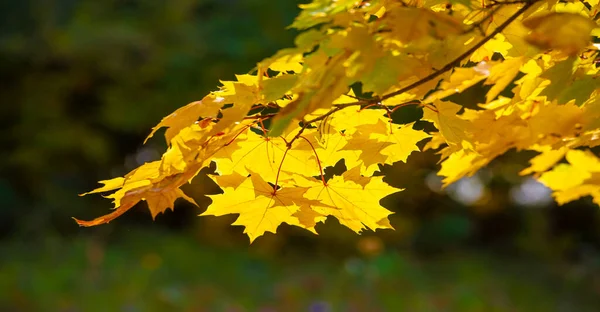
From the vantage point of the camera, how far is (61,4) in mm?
6512

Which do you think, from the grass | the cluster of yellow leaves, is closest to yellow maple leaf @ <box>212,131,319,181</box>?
the cluster of yellow leaves

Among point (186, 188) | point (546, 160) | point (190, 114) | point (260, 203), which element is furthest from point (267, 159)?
point (186, 188)

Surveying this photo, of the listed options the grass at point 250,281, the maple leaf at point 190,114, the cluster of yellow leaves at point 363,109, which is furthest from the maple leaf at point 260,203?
the grass at point 250,281

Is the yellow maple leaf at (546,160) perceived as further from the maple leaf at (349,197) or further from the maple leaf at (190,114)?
the maple leaf at (190,114)

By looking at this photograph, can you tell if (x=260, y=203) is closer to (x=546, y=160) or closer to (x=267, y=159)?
(x=267, y=159)

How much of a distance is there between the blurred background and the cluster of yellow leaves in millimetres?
3801

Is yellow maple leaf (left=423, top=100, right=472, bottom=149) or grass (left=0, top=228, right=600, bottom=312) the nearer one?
yellow maple leaf (left=423, top=100, right=472, bottom=149)

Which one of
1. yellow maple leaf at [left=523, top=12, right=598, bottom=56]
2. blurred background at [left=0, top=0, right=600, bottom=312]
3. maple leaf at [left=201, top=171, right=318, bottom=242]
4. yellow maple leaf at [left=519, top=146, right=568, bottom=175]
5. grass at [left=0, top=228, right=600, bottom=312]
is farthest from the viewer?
blurred background at [left=0, top=0, right=600, bottom=312]

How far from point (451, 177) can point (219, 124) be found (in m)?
0.60

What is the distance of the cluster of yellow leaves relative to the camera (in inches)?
30.7

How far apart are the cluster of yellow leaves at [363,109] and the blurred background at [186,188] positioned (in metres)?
3.80

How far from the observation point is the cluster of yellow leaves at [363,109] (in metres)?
0.78

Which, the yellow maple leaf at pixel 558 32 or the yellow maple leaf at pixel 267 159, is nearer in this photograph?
the yellow maple leaf at pixel 558 32

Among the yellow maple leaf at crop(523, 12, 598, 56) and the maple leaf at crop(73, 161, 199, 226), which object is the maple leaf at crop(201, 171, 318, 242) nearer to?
the maple leaf at crop(73, 161, 199, 226)
